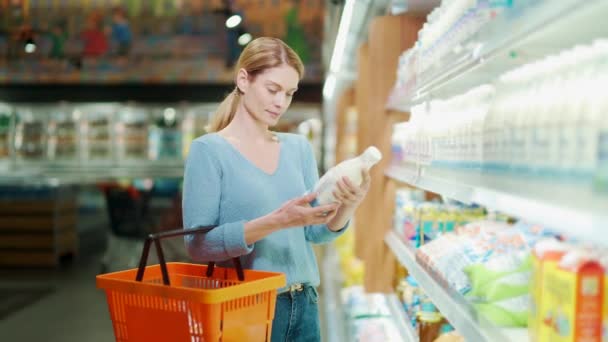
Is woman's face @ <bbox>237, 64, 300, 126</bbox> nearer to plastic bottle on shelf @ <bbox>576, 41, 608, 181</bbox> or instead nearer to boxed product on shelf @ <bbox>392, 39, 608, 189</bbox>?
boxed product on shelf @ <bbox>392, 39, 608, 189</bbox>

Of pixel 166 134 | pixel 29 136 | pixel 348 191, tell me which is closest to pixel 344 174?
pixel 348 191

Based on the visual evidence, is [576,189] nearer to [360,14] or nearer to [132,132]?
[360,14]

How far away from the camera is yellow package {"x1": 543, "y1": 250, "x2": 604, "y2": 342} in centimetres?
126

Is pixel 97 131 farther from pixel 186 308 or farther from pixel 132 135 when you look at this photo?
pixel 186 308

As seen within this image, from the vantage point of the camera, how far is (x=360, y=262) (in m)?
5.29

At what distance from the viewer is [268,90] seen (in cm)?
214

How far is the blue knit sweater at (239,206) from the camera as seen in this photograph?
1960mm

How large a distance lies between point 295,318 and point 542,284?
84 centimetres

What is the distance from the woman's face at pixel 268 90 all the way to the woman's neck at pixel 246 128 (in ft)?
0.05

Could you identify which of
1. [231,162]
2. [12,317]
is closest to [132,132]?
[12,317]

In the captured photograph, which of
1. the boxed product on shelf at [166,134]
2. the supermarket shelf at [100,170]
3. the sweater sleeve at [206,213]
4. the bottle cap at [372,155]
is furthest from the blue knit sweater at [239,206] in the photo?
the boxed product on shelf at [166,134]

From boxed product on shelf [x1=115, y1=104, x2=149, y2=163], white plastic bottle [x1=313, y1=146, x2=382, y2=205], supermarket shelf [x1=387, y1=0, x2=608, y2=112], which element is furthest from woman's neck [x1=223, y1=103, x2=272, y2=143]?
boxed product on shelf [x1=115, y1=104, x2=149, y2=163]

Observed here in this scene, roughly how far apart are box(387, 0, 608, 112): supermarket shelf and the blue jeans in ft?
2.61

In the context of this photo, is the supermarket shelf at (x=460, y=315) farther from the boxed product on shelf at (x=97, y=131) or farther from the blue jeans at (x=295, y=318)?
the boxed product on shelf at (x=97, y=131)
